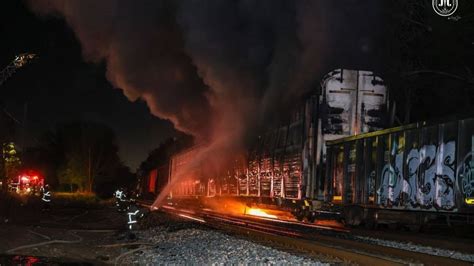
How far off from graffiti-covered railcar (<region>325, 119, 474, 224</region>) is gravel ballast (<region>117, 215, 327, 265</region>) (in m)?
4.18

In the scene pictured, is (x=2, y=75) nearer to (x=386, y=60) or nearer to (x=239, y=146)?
(x=239, y=146)

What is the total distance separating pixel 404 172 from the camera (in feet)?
44.1

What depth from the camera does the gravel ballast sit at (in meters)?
9.38

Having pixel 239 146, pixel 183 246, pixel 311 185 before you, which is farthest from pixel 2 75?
pixel 183 246

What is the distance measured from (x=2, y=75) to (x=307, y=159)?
39.4 metres

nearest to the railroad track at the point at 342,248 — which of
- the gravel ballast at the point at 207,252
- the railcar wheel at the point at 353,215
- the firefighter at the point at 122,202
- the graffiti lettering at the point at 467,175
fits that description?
the gravel ballast at the point at 207,252

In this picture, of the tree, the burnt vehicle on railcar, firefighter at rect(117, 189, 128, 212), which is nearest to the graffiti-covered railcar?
the burnt vehicle on railcar

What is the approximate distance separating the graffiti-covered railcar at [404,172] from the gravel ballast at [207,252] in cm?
418

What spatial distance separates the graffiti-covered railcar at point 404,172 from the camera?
11625 mm

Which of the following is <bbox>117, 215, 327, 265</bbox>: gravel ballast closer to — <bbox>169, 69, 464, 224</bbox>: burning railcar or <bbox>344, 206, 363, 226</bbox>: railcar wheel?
<bbox>344, 206, 363, 226</bbox>: railcar wheel

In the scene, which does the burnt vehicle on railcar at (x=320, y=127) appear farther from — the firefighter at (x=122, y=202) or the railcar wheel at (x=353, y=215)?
the firefighter at (x=122, y=202)

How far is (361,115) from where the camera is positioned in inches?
699

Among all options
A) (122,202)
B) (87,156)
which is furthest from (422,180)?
(87,156)

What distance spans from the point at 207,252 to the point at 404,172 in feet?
18.5
